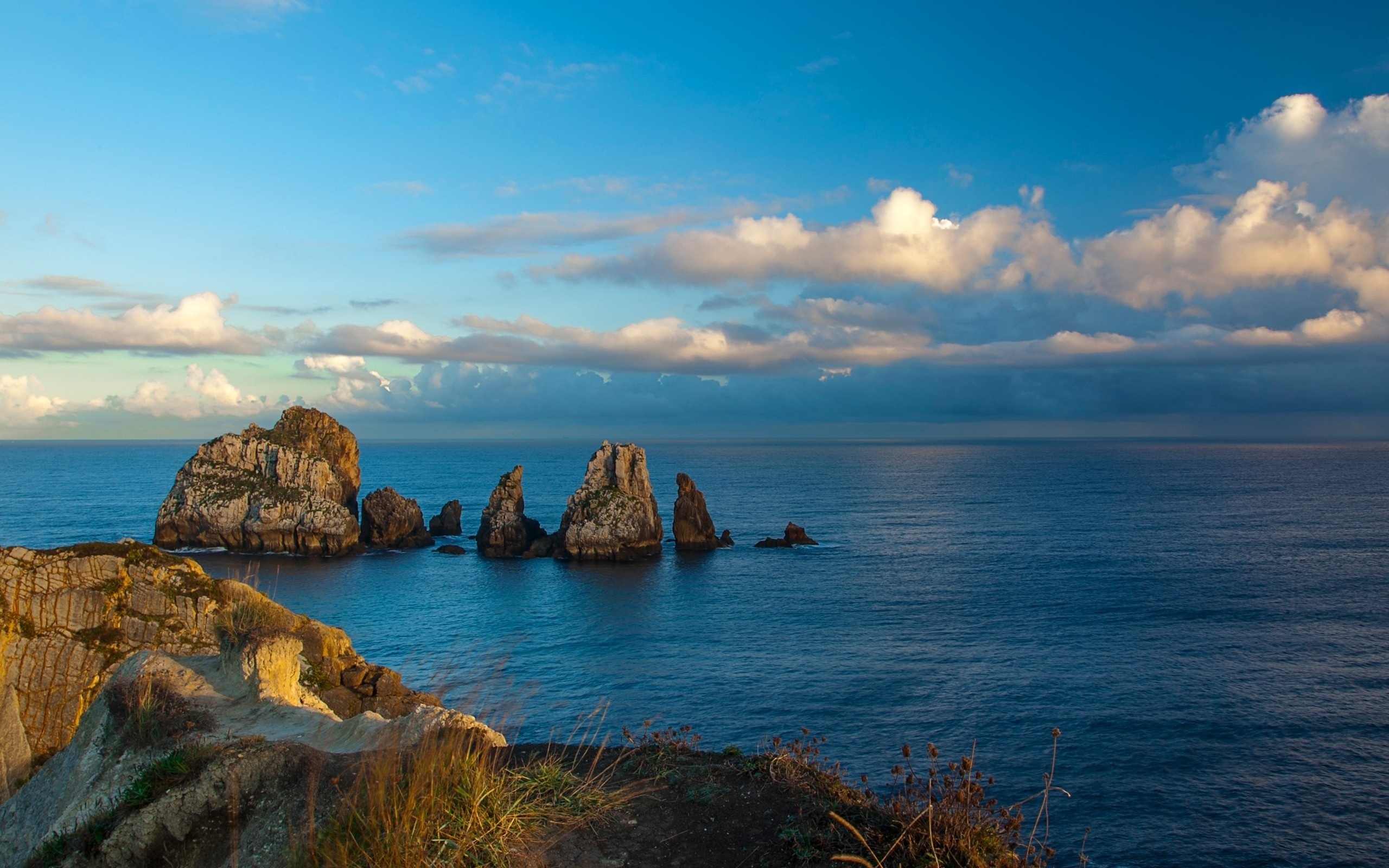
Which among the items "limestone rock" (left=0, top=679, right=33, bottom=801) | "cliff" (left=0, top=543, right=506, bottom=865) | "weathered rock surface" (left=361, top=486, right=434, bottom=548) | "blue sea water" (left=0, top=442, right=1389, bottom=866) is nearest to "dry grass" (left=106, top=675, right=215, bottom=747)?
"cliff" (left=0, top=543, right=506, bottom=865)

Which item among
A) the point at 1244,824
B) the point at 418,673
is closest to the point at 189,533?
the point at 418,673

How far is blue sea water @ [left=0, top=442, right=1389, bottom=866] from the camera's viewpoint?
31453mm

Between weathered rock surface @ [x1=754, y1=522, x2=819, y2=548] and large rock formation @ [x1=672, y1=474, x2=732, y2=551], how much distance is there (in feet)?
14.3

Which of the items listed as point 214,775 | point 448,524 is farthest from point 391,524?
point 214,775

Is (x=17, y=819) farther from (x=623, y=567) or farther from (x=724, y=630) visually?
(x=623, y=567)

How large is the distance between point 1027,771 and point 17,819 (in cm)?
3243

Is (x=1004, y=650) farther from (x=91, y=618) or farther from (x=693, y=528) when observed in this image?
(x=693, y=528)

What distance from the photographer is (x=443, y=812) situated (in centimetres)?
837

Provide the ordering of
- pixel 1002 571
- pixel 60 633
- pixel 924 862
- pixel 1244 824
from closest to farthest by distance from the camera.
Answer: pixel 924 862 < pixel 60 633 < pixel 1244 824 < pixel 1002 571

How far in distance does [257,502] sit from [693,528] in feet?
161

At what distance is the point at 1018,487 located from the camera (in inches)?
7052

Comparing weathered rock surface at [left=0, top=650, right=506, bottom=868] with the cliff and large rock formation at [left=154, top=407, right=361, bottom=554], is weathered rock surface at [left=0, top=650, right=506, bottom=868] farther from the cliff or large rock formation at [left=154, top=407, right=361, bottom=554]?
large rock formation at [left=154, top=407, right=361, bottom=554]

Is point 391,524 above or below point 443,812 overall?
below

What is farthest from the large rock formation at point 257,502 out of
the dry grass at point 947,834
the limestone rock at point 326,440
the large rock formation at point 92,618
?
the dry grass at point 947,834
